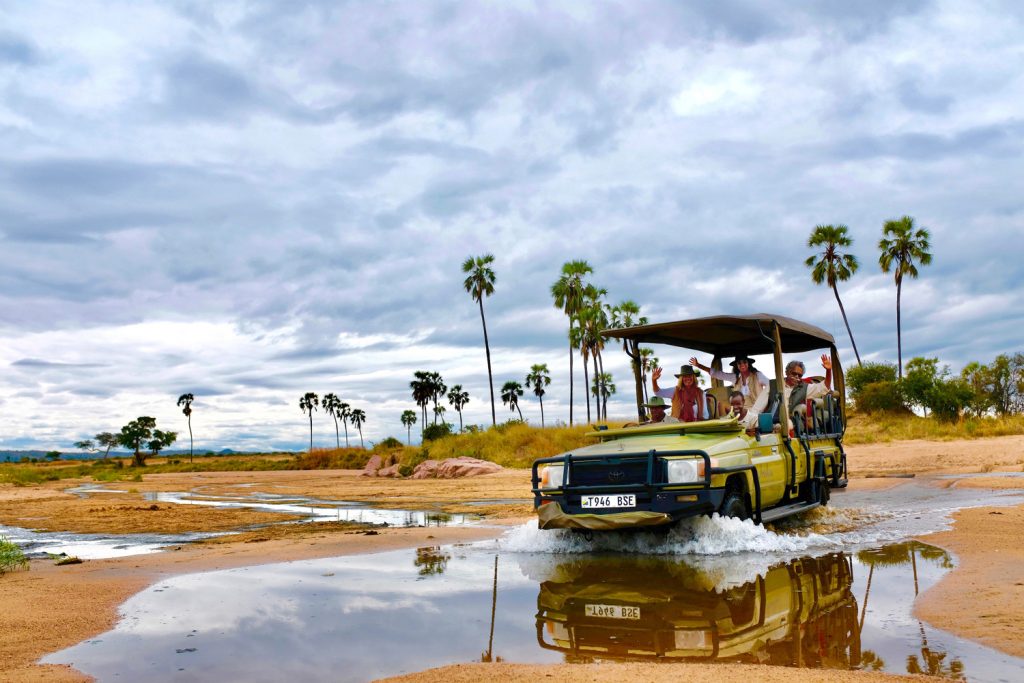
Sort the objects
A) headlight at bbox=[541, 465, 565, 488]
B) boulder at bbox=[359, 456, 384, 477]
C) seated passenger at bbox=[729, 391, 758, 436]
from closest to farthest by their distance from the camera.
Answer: headlight at bbox=[541, 465, 565, 488], seated passenger at bbox=[729, 391, 758, 436], boulder at bbox=[359, 456, 384, 477]

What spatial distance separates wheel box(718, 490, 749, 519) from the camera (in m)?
8.66

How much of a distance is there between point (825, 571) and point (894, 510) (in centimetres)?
603

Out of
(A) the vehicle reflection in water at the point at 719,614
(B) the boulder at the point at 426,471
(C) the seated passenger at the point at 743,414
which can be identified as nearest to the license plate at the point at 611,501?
(A) the vehicle reflection in water at the point at 719,614

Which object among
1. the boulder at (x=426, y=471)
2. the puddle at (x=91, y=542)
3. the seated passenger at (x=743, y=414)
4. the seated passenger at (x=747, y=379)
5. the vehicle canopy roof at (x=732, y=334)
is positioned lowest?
the boulder at (x=426, y=471)

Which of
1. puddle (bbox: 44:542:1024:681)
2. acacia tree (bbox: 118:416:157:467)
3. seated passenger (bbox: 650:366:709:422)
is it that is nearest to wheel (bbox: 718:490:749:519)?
puddle (bbox: 44:542:1024:681)

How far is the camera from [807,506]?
10.7 m

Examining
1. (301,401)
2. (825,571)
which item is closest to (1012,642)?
(825,571)

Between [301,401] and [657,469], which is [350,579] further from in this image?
[301,401]

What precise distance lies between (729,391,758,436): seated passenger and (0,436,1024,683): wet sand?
2.26 m

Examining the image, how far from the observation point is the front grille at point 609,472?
8.53m

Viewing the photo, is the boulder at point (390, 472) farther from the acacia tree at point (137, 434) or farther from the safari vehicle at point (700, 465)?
the acacia tree at point (137, 434)

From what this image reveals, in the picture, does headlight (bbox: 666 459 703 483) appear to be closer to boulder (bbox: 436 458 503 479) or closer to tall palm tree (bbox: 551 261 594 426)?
boulder (bbox: 436 458 503 479)

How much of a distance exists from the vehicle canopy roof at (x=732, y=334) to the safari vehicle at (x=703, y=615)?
340cm

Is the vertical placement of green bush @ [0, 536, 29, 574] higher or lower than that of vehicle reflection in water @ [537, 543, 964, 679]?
higher
